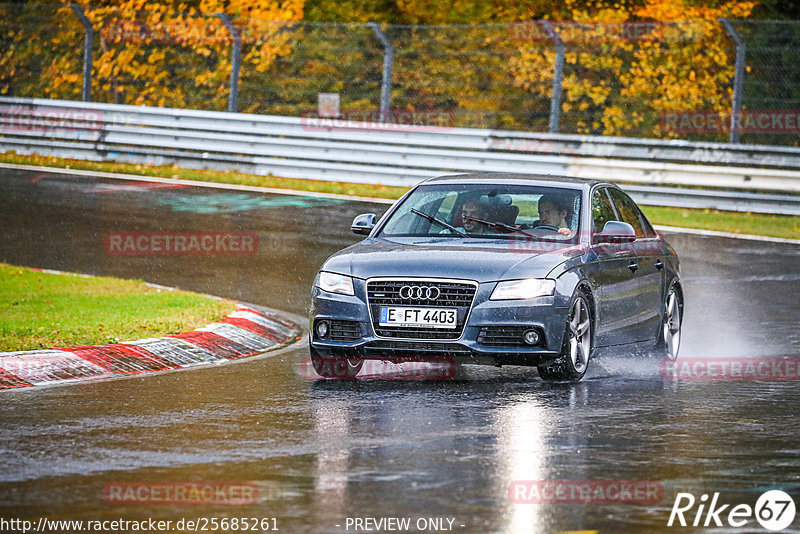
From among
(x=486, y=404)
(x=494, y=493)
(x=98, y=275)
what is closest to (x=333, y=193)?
(x=98, y=275)

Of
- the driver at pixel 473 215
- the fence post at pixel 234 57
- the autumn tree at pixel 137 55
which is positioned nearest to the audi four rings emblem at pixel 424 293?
the driver at pixel 473 215

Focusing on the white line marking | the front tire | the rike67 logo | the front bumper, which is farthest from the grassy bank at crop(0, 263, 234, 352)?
the white line marking

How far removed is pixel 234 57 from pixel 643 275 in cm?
1579

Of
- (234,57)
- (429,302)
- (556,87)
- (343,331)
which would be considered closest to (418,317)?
(429,302)

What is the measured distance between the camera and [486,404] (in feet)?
32.3

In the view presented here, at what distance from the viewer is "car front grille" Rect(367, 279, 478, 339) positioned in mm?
10406

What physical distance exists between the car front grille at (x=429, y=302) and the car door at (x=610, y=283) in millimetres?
1161

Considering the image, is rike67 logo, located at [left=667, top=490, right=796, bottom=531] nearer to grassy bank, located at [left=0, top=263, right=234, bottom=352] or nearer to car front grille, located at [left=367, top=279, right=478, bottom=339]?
car front grille, located at [left=367, top=279, right=478, bottom=339]

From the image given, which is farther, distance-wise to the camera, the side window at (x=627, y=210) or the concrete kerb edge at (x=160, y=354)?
the side window at (x=627, y=210)

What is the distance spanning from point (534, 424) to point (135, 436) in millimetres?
2337

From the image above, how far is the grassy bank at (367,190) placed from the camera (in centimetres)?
2256

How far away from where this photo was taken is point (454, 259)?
10672 millimetres

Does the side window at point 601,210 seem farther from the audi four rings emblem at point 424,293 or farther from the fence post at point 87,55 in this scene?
the fence post at point 87,55

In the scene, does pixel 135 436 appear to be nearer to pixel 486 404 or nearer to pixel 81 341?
pixel 486 404
